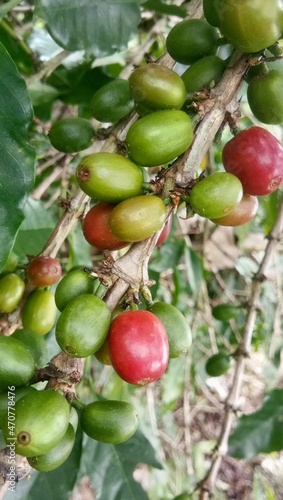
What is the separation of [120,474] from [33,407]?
800 mm

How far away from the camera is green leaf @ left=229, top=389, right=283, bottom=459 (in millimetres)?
1557

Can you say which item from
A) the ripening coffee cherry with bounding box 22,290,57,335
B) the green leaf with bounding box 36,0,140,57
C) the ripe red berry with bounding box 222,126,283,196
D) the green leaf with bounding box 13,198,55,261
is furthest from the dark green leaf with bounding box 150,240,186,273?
the ripe red berry with bounding box 222,126,283,196

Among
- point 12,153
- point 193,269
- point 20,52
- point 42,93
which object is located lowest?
point 193,269

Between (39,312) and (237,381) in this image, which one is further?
(237,381)

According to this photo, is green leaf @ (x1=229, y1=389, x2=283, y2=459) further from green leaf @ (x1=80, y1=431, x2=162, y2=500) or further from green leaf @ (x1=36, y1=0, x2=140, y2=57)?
green leaf @ (x1=36, y1=0, x2=140, y2=57)

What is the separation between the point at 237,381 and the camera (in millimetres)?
1681

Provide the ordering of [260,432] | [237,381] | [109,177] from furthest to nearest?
[237,381]
[260,432]
[109,177]

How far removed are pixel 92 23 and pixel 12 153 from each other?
575mm

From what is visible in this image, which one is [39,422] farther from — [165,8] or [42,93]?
[42,93]

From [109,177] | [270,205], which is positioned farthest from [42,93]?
[109,177]

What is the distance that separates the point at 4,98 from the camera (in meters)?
0.97

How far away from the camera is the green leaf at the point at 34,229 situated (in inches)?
64.0

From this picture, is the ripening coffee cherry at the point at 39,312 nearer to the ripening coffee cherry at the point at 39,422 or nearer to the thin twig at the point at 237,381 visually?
the ripening coffee cherry at the point at 39,422

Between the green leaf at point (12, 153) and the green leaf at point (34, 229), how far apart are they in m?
0.67
